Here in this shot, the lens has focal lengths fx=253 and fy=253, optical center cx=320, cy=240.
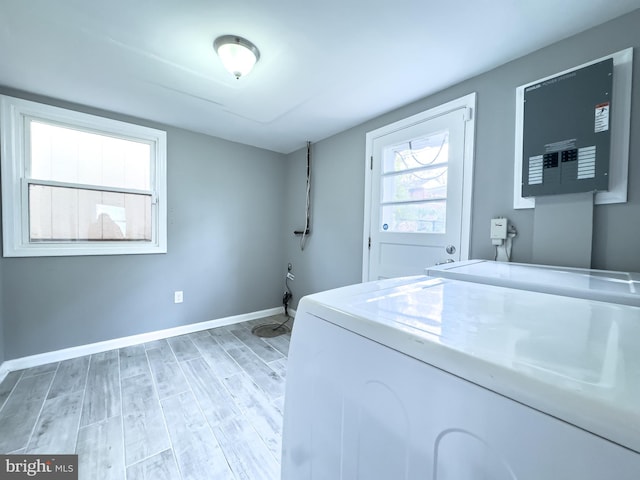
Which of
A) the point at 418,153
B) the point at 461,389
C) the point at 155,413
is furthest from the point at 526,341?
the point at 155,413

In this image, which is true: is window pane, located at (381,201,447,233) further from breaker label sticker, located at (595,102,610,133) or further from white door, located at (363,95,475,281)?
breaker label sticker, located at (595,102,610,133)

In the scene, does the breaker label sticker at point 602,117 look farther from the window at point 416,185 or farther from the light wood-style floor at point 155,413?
the light wood-style floor at point 155,413

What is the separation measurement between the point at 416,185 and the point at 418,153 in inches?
10.1

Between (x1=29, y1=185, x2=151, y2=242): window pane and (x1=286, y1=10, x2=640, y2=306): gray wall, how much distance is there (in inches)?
74.1

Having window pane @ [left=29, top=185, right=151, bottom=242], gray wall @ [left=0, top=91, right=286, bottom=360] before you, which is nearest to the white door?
gray wall @ [left=0, top=91, right=286, bottom=360]

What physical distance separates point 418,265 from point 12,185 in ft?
10.6

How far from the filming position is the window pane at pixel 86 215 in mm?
2086

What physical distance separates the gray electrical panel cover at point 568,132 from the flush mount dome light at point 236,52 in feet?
5.28

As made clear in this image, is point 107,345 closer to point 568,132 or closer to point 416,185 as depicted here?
point 416,185

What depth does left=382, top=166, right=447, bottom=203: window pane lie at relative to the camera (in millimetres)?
1885

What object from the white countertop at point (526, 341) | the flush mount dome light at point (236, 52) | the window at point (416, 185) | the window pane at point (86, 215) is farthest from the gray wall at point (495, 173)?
the window pane at point (86, 215)

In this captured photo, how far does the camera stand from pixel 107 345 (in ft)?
7.64
